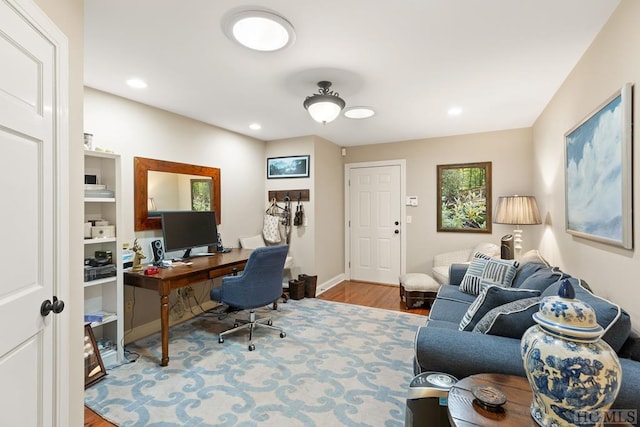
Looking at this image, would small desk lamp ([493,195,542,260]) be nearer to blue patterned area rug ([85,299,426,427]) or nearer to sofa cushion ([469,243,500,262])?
sofa cushion ([469,243,500,262])

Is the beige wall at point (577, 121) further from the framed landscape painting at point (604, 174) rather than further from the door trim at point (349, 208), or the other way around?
the door trim at point (349, 208)

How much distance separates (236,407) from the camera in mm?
1963

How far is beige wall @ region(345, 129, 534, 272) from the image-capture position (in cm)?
414

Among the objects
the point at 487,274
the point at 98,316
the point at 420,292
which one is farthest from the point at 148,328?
the point at 487,274

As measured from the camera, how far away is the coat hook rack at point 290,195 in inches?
177

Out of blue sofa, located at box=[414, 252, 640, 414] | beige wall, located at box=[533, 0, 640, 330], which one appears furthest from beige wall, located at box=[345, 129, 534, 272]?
blue sofa, located at box=[414, 252, 640, 414]

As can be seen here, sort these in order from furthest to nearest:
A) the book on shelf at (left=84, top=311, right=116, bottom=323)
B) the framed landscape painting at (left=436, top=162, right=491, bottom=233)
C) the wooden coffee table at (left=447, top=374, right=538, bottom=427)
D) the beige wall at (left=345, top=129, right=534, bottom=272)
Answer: the framed landscape painting at (left=436, top=162, right=491, bottom=233) < the beige wall at (left=345, top=129, right=534, bottom=272) < the book on shelf at (left=84, top=311, right=116, bottom=323) < the wooden coffee table at (left=447, top=374, right=538, bottom=427)

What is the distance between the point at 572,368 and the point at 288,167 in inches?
163

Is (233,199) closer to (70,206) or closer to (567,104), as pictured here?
(70,206)

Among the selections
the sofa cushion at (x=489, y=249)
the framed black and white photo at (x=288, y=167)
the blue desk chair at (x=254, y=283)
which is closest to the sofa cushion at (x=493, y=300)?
the blue desk chair at (x=254, y=283)

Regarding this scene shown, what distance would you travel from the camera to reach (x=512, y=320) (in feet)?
4.88

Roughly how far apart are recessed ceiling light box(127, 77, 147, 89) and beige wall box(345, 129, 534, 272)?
135 inches

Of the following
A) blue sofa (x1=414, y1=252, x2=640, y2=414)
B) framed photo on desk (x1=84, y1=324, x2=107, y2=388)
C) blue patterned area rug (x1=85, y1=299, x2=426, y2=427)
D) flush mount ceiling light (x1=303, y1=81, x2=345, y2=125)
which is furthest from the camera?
flush mount ceiling light (x1=303, y1=81, x2=345, y2=125)

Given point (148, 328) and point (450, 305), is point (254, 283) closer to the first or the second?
point (148, 328)
